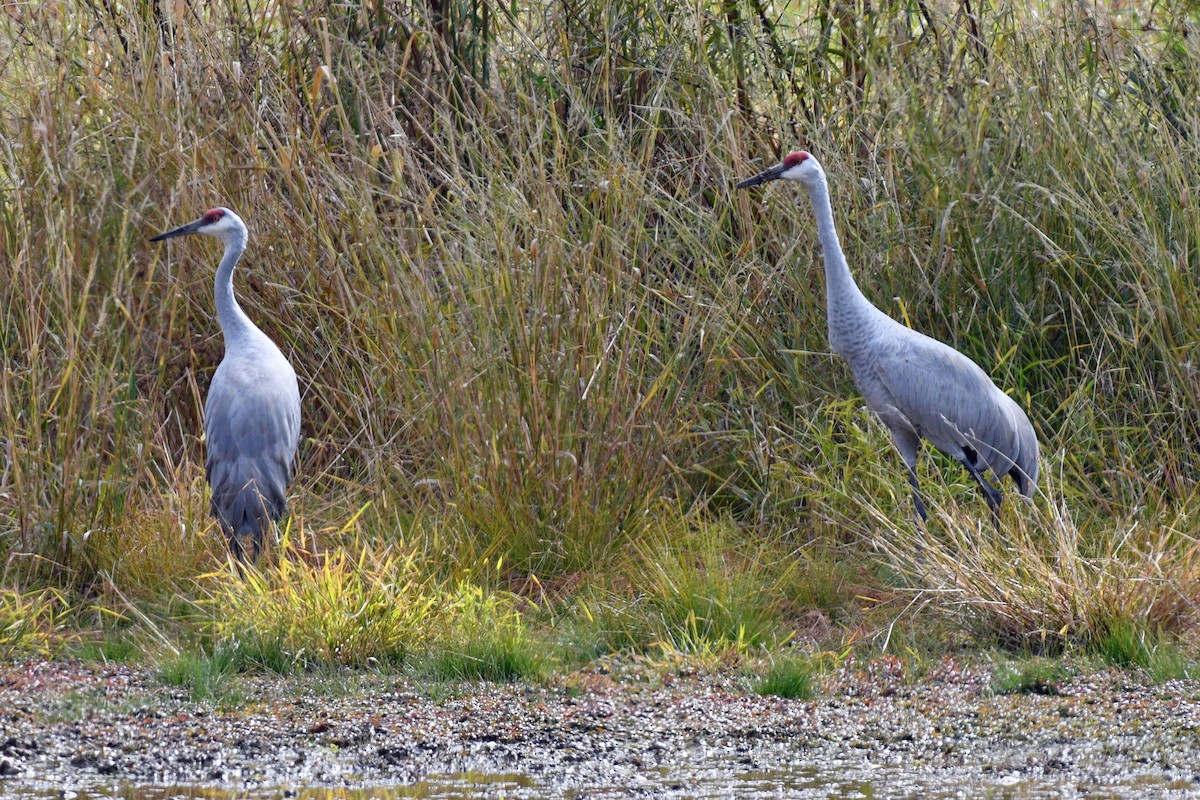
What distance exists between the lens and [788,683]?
4.67 meters

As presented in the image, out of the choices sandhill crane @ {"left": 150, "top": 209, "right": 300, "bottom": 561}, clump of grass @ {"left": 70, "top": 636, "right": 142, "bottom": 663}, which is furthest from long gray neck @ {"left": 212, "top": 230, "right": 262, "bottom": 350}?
clump of grass @ {"left": 70, "top": 636, "right": 142, "bottom": 663}

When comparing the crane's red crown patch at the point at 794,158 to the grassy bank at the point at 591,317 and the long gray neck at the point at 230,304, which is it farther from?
the long gray neck at the point at 230,304

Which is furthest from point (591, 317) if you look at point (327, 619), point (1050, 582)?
point (1050, 582)

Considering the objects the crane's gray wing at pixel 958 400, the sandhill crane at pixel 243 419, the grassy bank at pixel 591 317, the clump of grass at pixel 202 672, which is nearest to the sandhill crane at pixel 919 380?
the crane's gray wing at pixel 958 400

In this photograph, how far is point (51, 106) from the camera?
6.26 meters

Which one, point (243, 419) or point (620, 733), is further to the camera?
point (243, 419)

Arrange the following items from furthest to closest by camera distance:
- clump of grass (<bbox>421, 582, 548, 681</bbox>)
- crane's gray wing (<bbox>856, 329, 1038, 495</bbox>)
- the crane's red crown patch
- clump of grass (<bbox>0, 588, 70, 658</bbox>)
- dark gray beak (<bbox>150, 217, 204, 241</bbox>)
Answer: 1. dark gray beak (<bbox>150, 217, 204, 241</bbox>)
2. the crane's red crown patch
3. crane's gray wing (<bbox>856, 329, 1038, 495</bbox>)
4. clump of grass (<bbox>0, 588, 70, 658</bbox>)
5. clump of grass (<bbox>421, 582, 548, 681</bbox>)

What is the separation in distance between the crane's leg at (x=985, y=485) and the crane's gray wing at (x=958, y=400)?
0.16 feet

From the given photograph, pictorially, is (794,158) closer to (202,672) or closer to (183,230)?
(183,230)

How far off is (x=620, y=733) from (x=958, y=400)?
7.05 feet

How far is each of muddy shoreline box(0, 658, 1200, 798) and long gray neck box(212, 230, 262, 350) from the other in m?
1.57

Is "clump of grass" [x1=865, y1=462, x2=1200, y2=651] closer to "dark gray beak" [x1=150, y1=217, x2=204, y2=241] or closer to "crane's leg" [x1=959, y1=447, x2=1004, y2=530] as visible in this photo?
"crane's leg" [x1=959, y1=447, x2=1004, y2=530]

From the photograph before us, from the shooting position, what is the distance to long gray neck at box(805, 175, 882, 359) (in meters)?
5.93

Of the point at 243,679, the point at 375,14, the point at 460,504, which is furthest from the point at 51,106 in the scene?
the point at 243,679
